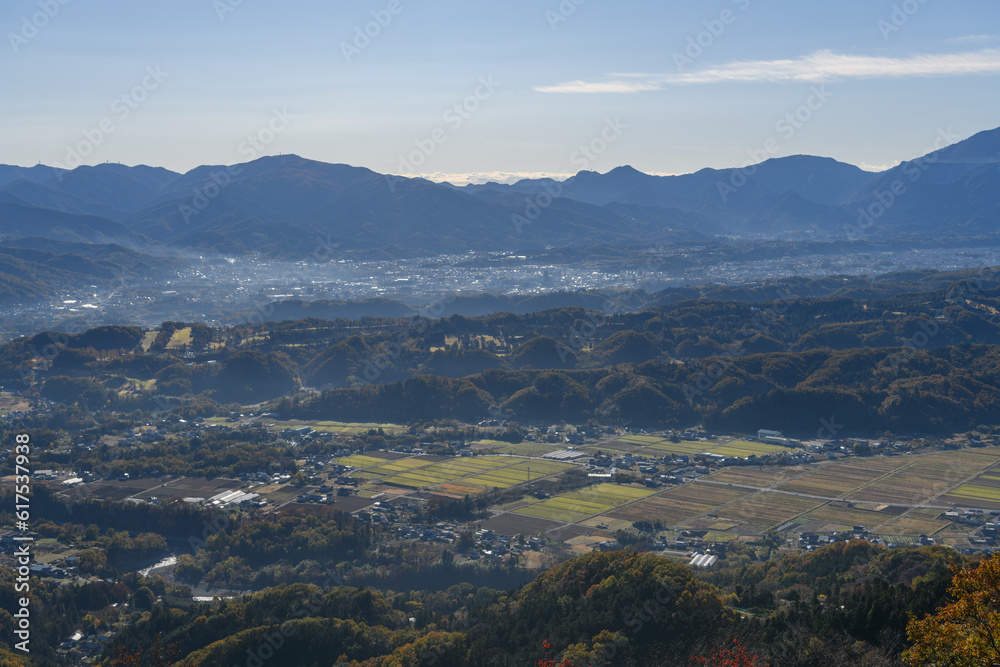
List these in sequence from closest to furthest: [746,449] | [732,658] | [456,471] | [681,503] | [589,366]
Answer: [732,658]
[681,503]
[456,471]
[746,449]
[589,366]

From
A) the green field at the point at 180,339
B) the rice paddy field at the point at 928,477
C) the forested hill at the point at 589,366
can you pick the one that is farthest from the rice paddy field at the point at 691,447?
the green field at the point at 180,339

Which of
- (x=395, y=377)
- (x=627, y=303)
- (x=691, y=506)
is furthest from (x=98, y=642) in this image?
(x=627, y=303)

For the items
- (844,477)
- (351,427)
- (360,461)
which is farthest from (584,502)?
(351,427)

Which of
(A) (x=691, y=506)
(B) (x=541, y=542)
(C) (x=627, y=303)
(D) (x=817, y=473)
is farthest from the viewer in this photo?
(C) (x=627, y=303)

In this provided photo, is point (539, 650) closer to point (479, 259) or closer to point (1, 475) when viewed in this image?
point (1, 475)

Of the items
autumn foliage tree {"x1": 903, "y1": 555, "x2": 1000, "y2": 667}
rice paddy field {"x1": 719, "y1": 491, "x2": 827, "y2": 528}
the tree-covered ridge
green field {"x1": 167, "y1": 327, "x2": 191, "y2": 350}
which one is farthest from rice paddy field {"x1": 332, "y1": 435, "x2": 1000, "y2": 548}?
green field {"x1": 167, "y1": 327, "x2": 191, "y2": 350}

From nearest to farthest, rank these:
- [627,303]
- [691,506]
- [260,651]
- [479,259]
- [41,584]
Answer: [260,651] < [41,584] < [691,506] < [627,303] < [479,259]

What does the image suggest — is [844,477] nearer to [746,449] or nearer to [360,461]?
[746,449]

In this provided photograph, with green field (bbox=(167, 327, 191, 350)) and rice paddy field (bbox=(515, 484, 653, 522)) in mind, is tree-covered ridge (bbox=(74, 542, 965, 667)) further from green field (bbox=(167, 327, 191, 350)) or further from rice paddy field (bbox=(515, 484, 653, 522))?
green field (bbox=(167, 327, 191, 350))
